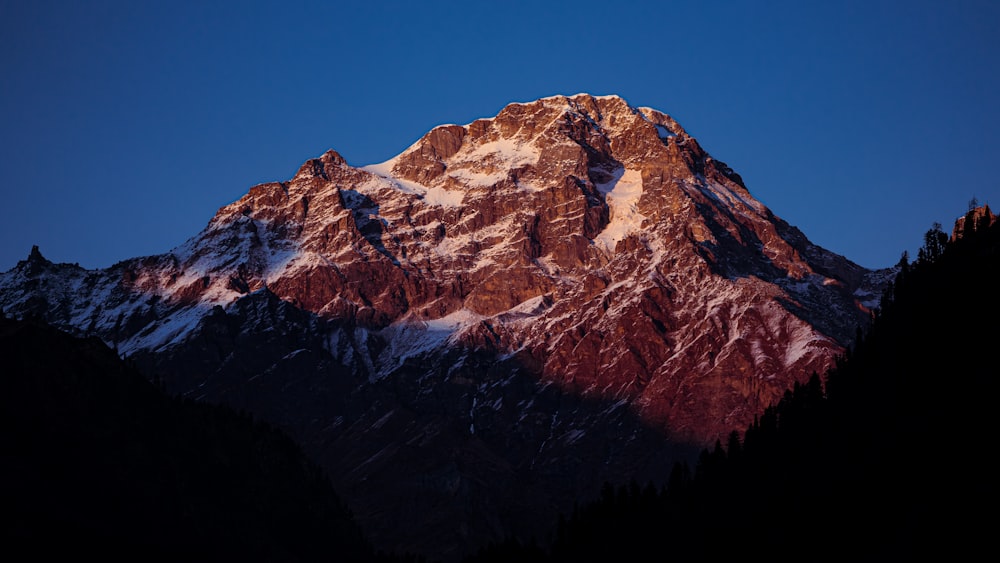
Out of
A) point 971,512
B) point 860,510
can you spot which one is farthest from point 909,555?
point 860,510

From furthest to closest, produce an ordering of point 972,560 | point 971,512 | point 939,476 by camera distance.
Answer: point 939,476 → point 971,512 → point 972,560

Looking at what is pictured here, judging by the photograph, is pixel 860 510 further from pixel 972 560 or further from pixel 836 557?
pixel 972 560

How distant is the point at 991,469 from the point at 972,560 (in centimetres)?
2160

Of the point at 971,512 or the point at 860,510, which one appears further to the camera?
the point at 860,510

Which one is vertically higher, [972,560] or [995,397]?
[995,397]

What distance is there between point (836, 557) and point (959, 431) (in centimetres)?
2100

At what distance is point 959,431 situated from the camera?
19775cm

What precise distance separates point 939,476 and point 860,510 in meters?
12.1

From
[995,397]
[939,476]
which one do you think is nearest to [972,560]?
[939,476]

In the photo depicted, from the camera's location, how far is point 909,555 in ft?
578

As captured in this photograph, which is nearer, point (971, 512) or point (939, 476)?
point (971, 512)

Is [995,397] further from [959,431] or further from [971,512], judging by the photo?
[971,512]

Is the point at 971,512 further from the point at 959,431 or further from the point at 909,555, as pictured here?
the point at 959,431

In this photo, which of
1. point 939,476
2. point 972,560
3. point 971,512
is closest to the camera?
point 972,560
